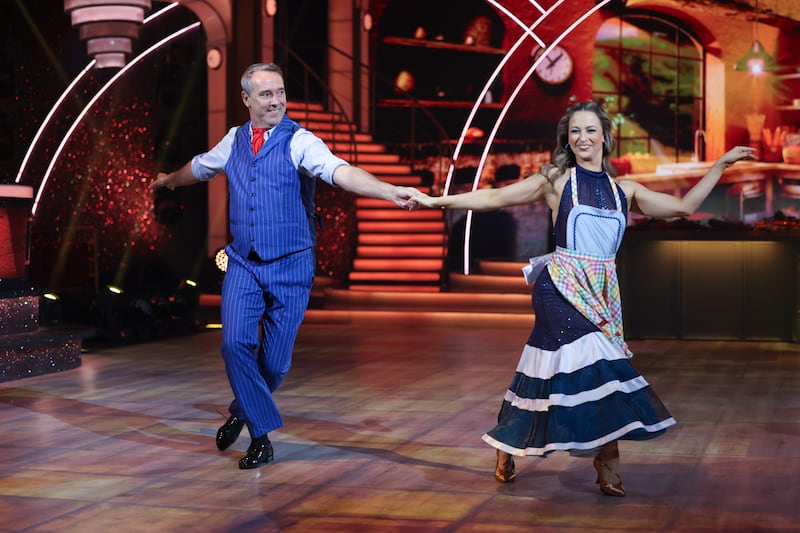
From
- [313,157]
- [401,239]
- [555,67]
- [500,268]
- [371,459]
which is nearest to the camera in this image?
[313,157]

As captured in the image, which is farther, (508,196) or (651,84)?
(651,84)

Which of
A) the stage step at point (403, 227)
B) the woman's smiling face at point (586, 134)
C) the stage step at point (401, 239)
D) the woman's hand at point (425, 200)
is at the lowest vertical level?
the stage step at point (401, 239)

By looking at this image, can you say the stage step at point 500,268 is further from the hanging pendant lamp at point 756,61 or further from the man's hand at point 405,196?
the man's hand at point 405,196

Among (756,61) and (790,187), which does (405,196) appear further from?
(756,61)

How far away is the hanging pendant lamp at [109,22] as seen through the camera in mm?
10289

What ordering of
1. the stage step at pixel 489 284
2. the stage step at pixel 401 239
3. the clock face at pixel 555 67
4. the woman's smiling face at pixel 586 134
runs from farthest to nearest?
the clock face at pixel 555 67
the stage step at pixel 401 239
the stage step at pixel 489 284
the woman's smiling face at pixel 586 134

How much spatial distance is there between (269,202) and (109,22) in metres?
5.88

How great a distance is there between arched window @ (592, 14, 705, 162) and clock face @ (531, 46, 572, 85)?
1.11 ft

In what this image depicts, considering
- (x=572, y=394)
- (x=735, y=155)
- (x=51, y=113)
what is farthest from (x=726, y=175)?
(x=572, y=394)

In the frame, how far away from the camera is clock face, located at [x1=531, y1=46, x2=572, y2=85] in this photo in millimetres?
14812

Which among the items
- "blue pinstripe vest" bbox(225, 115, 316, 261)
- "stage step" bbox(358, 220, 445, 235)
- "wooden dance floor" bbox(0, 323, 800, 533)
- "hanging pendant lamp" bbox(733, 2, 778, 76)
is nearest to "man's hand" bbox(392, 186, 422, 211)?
"blue pinstripe vest" bbox(225, 115, 316, 261)

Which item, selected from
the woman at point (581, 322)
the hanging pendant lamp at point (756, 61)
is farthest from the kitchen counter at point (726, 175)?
the woman at point (581, 322)

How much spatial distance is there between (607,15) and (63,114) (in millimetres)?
6449

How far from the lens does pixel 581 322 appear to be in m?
4.66
